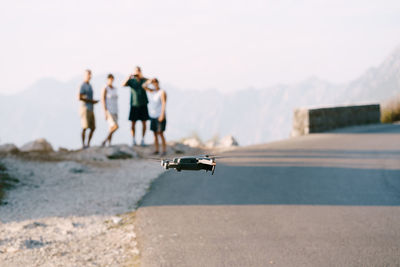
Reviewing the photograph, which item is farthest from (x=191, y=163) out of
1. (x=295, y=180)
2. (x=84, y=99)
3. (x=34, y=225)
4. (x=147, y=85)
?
(x=84, y=99)

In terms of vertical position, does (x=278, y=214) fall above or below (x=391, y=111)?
below

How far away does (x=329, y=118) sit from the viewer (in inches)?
789

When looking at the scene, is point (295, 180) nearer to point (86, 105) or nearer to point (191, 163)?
point (86, 105)

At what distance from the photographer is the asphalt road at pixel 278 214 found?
5723mm

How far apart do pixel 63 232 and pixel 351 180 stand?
592 cm

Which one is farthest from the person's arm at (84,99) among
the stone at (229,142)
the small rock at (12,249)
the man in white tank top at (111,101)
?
the small rock at (12,249)

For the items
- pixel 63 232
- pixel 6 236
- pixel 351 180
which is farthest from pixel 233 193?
pixel 6 236

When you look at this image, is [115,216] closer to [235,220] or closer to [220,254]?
[235,220]

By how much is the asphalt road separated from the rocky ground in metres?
0.45

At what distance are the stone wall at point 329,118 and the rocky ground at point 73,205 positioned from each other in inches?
257

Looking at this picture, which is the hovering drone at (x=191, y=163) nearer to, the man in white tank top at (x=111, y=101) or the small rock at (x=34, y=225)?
the small rock at (x=34, y=225)

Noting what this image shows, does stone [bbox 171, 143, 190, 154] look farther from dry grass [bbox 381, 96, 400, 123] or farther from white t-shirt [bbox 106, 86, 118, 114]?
dry grass [bbox 381, 96, 400, 123]

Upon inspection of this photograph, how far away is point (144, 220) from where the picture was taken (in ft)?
24.8

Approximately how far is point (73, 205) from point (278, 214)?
13.3 ft
